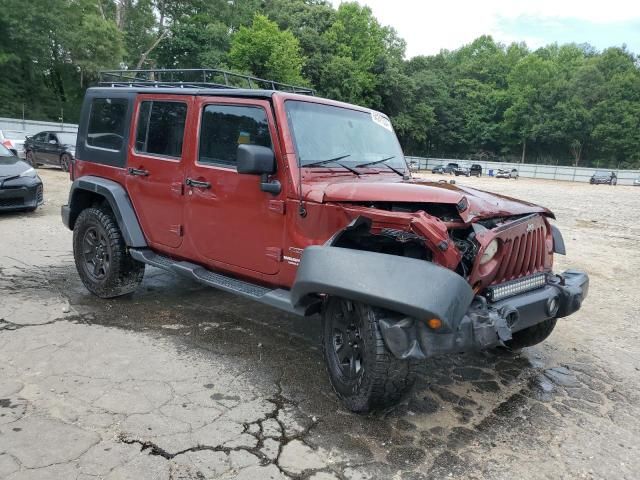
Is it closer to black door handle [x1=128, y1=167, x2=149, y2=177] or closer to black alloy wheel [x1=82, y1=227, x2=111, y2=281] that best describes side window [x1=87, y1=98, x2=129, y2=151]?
black door handle [x1=128, y1=167, x2=149, y2=177]

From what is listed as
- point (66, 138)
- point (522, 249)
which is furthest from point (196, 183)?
point (66, 138)

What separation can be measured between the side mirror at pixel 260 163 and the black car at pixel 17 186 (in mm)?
7604

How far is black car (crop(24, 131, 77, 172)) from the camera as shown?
18.0 meters

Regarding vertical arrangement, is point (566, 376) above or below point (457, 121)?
below

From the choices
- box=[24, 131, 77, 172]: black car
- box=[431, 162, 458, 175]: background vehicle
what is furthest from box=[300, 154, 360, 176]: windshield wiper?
box=[431, 162, 458, 175]: background vehicle

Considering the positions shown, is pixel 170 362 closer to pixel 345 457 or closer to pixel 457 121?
pixel 345 457

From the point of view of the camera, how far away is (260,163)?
3568mm

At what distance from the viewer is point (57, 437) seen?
Result: 2920 millimetres

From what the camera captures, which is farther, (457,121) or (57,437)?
(457,121)

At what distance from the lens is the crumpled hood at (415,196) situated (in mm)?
3115

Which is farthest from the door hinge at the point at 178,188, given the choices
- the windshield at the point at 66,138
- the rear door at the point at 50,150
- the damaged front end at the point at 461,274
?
the rear door at the point at 50,150

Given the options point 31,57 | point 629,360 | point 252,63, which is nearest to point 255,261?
point 629,360

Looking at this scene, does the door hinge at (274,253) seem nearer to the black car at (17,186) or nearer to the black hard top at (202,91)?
the black hard top at (202,91)

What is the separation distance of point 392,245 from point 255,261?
1.14 meters
